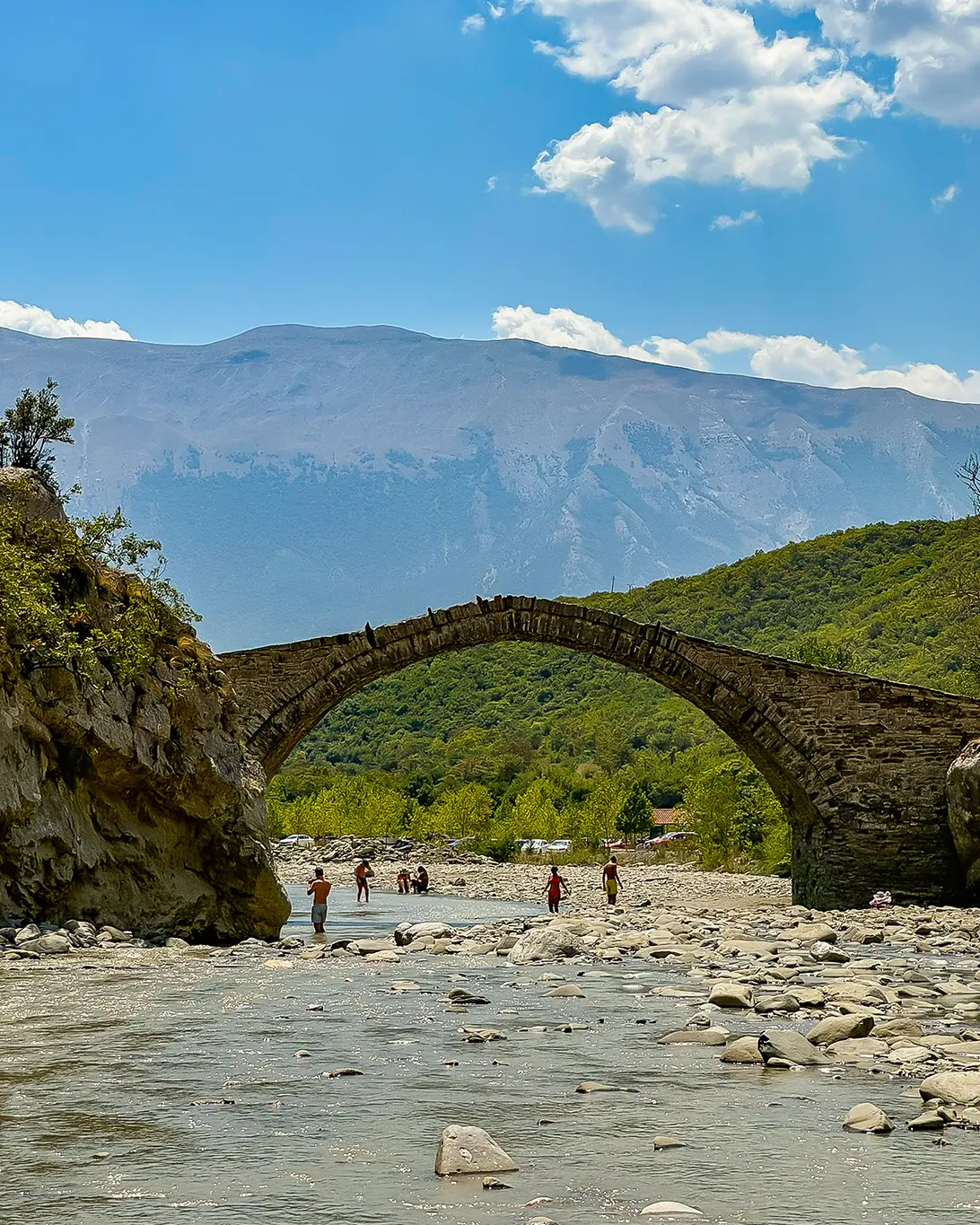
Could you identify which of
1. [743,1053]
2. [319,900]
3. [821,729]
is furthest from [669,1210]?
[821,729]

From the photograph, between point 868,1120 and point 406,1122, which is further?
point 406,1122

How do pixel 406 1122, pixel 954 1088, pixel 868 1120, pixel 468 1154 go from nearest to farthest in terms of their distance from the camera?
1. pixel 468 1154
2. pixel 868 1120
3. pixel 406 1122
4. pixel 954 1088

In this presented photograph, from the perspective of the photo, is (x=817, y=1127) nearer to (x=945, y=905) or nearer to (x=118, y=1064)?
(x=118, y=1064)

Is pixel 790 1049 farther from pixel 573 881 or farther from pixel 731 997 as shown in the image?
pixel 573 881

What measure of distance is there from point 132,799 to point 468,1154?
33.5ft

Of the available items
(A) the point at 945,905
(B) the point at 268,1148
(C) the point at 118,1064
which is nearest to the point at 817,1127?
(B) the point at 268,1148

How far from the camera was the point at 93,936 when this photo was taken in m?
13.2

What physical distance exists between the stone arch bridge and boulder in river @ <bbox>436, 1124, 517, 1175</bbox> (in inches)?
574

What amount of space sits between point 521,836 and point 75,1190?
167 feet

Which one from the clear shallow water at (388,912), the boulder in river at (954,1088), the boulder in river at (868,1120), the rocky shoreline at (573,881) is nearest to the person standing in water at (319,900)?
the clear shallow water at (388,912)

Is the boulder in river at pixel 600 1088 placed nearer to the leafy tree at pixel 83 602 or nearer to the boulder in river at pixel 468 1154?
the boulder in river at pixel 468 1154

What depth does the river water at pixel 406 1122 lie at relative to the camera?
5082 mm

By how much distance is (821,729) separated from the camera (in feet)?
68.2

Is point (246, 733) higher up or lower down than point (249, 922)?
higher up
